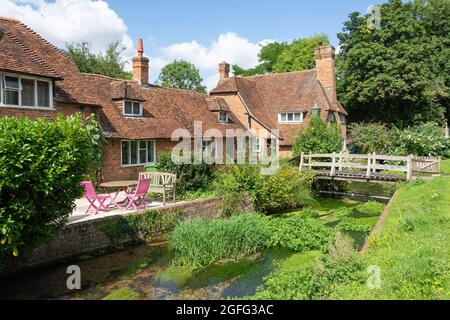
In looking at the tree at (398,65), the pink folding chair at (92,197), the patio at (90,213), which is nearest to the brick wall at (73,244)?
the patio at (90,213)

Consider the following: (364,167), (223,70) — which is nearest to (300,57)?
(223,70)

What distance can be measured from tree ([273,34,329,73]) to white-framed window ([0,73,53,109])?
39.1 m

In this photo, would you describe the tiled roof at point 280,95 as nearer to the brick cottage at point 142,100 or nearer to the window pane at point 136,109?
the brick cottage at point 142,100

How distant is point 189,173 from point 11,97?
8.00m

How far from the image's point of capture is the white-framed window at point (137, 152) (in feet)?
68.3

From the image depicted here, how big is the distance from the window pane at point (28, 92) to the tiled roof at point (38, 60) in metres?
0.65

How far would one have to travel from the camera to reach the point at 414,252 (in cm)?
798

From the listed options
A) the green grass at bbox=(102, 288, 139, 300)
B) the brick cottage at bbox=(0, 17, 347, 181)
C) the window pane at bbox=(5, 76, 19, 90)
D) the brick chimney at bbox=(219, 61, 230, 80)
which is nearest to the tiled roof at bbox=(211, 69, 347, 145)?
the brick cottage at bbox=(0, 17, 347, 181)

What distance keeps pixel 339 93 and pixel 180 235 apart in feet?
108

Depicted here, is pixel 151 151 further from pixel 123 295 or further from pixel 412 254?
pixel 412 254

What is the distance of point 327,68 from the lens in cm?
3378

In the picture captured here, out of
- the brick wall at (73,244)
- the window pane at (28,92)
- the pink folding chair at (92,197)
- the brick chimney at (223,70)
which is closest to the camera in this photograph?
the brick wall at (73,244)

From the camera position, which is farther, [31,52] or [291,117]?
[291,117]
